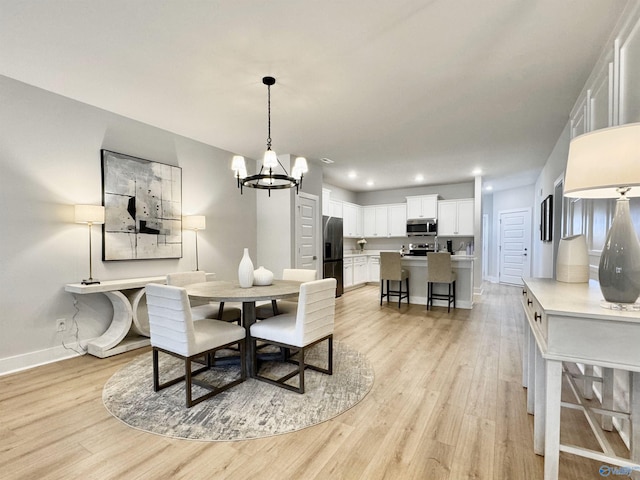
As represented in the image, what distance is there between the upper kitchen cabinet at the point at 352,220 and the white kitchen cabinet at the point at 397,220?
2.58 feet

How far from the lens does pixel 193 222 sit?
4.01 meters

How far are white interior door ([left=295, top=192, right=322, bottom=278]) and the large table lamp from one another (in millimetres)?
4026

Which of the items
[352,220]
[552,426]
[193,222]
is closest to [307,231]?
[193,222]

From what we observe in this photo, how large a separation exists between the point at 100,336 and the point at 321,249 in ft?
11.5

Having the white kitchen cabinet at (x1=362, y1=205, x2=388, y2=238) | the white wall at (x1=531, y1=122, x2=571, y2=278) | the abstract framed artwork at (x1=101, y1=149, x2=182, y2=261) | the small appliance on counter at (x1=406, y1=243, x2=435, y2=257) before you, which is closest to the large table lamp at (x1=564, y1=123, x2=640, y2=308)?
the white wall at (x1=531, y1=122, x2=571, y2=278)

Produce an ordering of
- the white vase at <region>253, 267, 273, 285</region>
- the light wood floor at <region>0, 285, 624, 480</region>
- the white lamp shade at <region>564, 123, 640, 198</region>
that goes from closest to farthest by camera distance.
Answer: the white lamp shade at <region>564, 123, 640, 198</region> < the light wood floor at <region>0, 285, 624, 480</region> < the white vase at <region>253, 267, 273, 285</region>

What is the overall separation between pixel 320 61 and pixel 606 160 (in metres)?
1.98

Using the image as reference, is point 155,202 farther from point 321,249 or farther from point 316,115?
point 321,249

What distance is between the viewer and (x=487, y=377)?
260 centimetres

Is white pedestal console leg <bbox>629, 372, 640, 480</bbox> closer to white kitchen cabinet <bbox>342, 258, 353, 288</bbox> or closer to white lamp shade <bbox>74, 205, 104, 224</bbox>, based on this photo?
white lamp shade <bbox>74, 205, 104, 224</bbox>

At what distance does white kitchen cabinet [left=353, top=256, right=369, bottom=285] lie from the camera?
25.1 ft

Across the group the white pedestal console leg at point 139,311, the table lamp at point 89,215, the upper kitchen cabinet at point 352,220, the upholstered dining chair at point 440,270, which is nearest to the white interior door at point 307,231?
the upholstered dining chair at point 440,270

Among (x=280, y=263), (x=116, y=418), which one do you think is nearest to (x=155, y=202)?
(x=280, y=263)

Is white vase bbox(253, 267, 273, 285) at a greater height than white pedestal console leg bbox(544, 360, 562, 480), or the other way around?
white vase bbox(253, 267, 273, 285)
